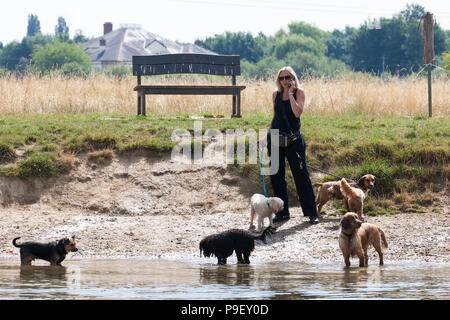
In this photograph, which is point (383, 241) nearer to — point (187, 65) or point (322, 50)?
point (187, 65)

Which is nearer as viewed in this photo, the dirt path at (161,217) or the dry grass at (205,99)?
the dirt path at (161,217)

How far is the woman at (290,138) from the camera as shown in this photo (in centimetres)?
1069

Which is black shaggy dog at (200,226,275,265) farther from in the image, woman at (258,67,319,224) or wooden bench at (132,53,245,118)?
wooden bench at (132,53,245,118)

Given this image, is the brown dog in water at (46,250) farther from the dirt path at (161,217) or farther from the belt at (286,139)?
the belt at (286,139)

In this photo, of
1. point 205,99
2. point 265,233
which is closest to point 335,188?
point 265,233

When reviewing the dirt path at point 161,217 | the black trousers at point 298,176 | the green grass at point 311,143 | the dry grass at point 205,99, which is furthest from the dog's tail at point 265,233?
the dry grass at point 205,99

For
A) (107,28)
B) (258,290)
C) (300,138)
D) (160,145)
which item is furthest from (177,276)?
(107,28)

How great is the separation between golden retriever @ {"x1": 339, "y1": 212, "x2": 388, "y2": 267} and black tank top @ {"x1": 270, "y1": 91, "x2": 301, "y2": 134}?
7.13 feet

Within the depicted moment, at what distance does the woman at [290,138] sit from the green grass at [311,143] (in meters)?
1.19

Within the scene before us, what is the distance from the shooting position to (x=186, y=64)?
17.4 metres

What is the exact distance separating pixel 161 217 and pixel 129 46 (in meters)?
93.2

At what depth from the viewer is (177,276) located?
8461 millimetres
